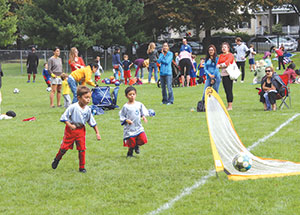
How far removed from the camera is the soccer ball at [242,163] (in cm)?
724

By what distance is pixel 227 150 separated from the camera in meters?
7.66

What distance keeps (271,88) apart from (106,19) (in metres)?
26.7

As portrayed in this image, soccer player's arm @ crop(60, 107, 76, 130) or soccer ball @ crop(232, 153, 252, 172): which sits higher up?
soccer player's arm @ crop(60, 107, 76, 130)

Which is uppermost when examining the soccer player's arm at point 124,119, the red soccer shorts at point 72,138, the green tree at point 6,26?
the green tree at point 6,26

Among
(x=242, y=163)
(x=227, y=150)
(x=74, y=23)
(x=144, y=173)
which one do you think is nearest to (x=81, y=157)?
(x=144, y=173)

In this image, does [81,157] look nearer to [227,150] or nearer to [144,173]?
[144,173]

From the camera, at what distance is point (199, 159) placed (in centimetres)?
841

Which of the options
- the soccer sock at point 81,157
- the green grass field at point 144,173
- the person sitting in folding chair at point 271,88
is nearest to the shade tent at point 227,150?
the green grass field at point 144,173

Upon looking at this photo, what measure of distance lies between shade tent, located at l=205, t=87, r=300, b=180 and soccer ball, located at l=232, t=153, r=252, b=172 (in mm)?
56

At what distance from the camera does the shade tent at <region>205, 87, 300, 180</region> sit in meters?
7.04

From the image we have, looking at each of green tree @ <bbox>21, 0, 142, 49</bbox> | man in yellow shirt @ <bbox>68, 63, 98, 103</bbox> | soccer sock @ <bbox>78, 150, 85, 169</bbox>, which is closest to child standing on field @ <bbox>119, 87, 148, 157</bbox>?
soccer sock @ <bbox>78, 150, 85, 169</bbox>

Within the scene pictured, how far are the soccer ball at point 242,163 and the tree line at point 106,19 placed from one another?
3189 cm

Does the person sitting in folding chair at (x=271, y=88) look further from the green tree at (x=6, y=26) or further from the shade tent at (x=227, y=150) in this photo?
the green tree at (x=6, y=26)

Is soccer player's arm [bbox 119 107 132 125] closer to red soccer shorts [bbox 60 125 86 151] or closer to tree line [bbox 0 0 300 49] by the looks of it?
red soccer shorts [bbox 60 125 86 151]
